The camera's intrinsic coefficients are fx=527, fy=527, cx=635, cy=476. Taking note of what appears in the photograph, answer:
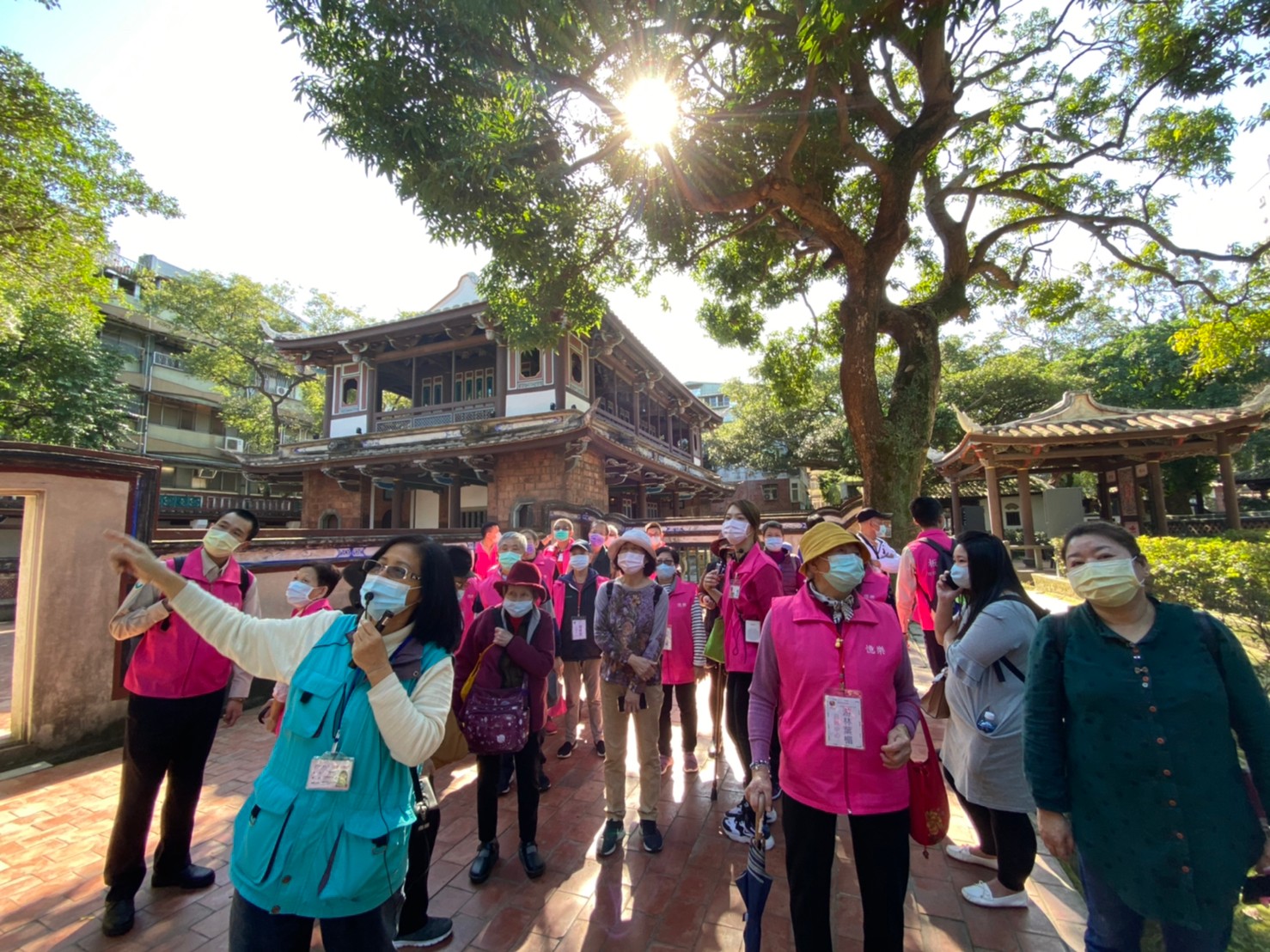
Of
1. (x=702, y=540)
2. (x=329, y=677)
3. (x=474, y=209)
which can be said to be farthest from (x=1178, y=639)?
(x=474, y=209)

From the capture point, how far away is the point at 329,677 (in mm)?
1550

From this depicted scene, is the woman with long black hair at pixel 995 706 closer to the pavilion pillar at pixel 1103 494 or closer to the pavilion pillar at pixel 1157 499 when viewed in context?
the pavilion pillar at pixel 1157 499

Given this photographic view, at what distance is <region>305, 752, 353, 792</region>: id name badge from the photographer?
144 centimetres

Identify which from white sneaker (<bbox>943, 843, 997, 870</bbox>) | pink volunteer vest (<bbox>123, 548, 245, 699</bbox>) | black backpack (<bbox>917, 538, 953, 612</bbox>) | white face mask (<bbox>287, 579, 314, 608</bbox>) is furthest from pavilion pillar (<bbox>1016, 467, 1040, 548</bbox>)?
pink volunteer vest (<bbox>123, 548, 245, 699</bbox>)

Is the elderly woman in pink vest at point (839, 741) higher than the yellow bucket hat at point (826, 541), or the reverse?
the yellow bucket hat at point (826, 541)

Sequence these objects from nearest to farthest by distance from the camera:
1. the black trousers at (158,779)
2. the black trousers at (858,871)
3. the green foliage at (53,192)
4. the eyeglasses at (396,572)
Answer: the eyeglasses at (396,572)
the black trousers at (858,871)
the black trousers at (158,779)
the green foliage at (53,192)

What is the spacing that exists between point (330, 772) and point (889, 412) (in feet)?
25.8

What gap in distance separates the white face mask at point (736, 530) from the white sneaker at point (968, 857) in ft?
6.41

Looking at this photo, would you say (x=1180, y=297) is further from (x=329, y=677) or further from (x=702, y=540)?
(x=329, y=677)

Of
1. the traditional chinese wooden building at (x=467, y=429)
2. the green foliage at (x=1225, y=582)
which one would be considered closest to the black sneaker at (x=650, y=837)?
the green foliage at (x=1225, y=582)

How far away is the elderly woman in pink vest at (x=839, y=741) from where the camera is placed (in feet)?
6.09

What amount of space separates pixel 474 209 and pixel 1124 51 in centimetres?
948

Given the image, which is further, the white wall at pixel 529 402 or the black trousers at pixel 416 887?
the white wall at pixel 529 402

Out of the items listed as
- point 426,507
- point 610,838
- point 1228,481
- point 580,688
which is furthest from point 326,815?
point 426,507
